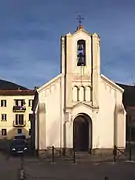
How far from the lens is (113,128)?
36812 millimetres

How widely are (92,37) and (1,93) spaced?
55.6 m

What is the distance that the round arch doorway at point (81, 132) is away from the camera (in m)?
37.2

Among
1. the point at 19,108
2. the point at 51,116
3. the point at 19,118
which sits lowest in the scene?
the point at 51,116

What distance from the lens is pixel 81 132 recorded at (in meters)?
37.3

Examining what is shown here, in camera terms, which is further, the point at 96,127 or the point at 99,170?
the point at 96,127

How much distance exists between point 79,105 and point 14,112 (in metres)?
55.0

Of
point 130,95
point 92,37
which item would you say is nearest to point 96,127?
point 92,37

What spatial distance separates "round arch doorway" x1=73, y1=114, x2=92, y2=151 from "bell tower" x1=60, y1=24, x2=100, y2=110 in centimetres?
153

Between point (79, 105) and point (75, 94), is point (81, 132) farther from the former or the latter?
point (75, 94)

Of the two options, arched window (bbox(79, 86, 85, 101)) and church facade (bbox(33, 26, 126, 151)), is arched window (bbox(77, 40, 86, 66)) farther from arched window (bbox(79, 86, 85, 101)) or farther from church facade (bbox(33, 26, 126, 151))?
arched window (bbox(79, 86, 85, 101))

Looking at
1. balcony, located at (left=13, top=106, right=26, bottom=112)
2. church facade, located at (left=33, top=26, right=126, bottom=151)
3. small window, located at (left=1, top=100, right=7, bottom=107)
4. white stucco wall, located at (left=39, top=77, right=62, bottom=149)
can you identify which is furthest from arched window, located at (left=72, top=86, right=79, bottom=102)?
small window, located at (left=1, top=100, right=7, bottom=107)

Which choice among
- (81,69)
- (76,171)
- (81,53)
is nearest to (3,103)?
(81,53)

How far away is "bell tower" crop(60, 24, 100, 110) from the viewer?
36531mm

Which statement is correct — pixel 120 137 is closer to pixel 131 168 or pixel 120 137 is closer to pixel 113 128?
pixel 113 128
